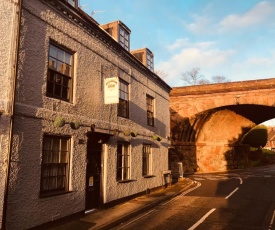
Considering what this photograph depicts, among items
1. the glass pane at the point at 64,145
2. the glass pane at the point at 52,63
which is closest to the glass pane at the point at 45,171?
the glass pane at the point at 64,145

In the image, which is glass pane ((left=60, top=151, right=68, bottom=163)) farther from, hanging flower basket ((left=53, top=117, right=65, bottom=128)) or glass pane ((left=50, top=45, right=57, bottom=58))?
glass pane ((left=50, top=45, right=57, bottom=58))

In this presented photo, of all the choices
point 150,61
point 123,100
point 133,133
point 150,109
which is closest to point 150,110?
point 150,109

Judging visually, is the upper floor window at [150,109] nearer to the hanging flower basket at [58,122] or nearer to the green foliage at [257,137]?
the hanging flower basket at [58,122]

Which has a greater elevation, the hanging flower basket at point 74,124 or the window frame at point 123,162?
the hanging flower basket at point 74,124

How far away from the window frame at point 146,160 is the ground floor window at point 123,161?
177 cm

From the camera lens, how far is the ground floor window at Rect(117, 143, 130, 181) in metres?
11.0

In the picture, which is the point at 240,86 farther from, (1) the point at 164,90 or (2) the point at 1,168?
(2) the point at 1,168

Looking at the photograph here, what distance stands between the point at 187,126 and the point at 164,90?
422 inches

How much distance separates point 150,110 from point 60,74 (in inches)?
Answer: 296

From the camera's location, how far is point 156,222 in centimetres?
827

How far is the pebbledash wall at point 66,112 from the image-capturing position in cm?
648

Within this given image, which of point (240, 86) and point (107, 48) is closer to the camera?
point (107, 48)

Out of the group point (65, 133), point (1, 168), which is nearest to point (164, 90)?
point (65, 133)

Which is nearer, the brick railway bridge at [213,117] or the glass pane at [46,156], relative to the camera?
the glass pane at [46,156]
